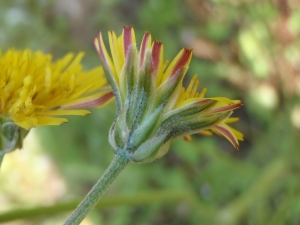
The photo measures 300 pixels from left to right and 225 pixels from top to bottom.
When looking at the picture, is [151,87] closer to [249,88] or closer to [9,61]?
[9,61]

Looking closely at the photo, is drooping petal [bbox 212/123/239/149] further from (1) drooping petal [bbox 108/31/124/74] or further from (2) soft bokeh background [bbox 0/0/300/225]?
(2) soft bokeh background [bbox 0/0/300/225]

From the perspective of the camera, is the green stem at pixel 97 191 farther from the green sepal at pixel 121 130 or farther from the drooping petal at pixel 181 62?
the drooping petal at pixel 181 62

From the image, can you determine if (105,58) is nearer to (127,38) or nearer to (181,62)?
(127,38)

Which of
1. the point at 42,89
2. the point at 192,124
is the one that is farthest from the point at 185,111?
the point at 42,89

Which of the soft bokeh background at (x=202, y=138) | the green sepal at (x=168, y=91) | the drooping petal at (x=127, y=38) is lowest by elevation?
the soft bokeh background at (x=202, y=138)

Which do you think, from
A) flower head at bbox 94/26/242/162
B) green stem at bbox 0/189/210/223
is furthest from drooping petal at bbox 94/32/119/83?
green stem at bbox 0/189/210/223

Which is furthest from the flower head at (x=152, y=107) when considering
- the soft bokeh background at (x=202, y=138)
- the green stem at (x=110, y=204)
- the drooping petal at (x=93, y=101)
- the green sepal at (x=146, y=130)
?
the soft bokeh background at (x=202, y=138)
